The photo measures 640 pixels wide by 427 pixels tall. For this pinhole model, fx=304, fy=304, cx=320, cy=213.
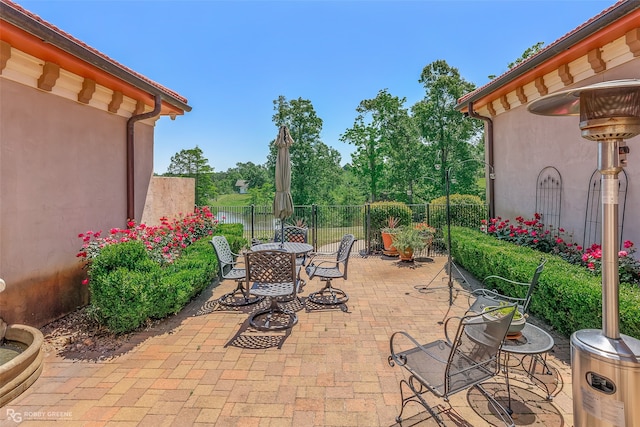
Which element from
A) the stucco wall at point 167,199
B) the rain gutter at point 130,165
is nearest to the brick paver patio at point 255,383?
the rain gutter at point 130,165

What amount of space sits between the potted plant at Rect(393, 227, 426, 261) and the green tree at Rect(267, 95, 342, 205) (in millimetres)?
15737

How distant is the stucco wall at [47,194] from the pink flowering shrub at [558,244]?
21.9 ft

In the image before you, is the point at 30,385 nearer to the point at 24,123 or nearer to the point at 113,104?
the point at 24,123

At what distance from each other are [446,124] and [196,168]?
1967 cm

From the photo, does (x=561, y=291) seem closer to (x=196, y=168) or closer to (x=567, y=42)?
(x=567, y=42)

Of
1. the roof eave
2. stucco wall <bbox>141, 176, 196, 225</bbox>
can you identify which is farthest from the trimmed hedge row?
stucco wall <bbox>141, 176, 196, 225</bbox>

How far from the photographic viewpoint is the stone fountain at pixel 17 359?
241 cm

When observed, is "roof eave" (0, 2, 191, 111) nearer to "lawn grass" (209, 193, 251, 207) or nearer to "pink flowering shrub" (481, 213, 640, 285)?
"pink flowering shrub" (481, 213, 640, 285)

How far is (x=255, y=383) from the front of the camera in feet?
8.73

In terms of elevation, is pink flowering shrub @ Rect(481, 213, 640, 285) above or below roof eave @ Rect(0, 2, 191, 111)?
below

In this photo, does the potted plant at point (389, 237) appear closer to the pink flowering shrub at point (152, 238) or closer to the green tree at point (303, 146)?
the pink flowering shrub at point (152, 238)

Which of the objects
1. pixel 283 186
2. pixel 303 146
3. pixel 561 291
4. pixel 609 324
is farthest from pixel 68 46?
pixel 303 146

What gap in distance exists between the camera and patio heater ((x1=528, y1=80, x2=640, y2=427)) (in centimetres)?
162

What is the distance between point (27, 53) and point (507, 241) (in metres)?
7.73
